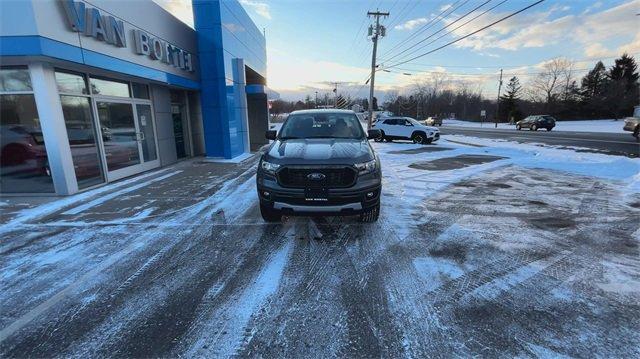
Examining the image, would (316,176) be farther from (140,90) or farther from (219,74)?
(219,74)

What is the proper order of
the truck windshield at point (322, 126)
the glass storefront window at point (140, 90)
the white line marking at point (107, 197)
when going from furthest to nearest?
the glass storefront window at point (140, 90), the white line marking at point (107, 197), the truck windshield at point (322, 126)

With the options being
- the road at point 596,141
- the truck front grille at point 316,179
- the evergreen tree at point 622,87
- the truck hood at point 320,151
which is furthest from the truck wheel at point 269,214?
the evergreen tree at point 622,87

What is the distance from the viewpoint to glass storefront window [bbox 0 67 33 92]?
7164mm

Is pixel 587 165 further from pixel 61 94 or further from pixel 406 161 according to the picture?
pixel 61 94

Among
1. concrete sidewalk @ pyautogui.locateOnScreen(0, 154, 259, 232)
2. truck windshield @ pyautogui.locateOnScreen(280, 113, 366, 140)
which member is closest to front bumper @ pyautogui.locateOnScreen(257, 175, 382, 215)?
truck windshield @ pyautogui.locateOnScreen(280, 113, 366, 140)

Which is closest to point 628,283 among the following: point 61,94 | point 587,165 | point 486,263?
point 486,263

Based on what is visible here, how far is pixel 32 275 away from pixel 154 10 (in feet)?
32.1

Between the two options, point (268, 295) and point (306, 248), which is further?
point (306, 248)

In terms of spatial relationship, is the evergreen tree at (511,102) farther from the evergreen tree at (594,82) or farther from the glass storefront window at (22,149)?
the glass storefront window at (22,149)

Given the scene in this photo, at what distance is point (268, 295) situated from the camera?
3.26 m

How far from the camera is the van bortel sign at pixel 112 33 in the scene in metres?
7.03

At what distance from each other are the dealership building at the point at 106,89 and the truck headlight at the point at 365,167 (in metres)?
6.68

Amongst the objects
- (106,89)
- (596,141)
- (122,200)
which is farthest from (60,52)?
(596,141)

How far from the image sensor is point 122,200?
282 inches
